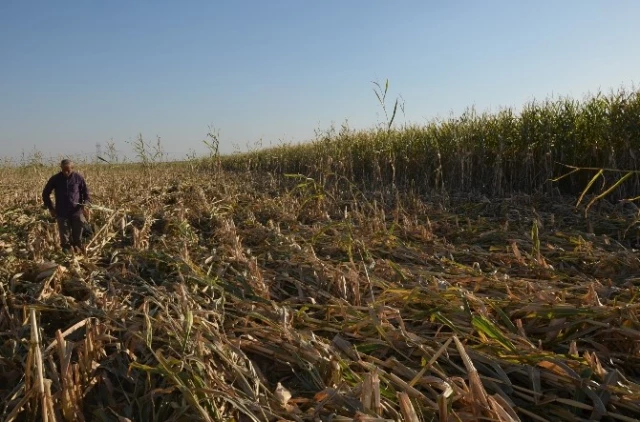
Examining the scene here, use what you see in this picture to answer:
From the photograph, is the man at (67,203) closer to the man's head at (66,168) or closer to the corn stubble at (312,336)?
the man's head at (66,168)

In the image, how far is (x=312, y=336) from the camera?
2143 mm

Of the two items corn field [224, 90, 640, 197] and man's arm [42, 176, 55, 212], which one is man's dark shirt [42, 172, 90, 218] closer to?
man's arm [42, 176, 55, 212]

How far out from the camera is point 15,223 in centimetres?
544

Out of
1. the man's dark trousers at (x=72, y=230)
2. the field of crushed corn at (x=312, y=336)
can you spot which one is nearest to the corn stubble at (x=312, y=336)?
the field of crushed corn at (x=312, y=336)

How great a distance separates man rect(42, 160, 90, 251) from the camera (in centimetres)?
497

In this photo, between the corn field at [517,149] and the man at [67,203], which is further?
the corn field at [517,149]

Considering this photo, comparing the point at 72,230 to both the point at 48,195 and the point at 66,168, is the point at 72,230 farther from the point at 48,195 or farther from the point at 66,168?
the point at 66,168

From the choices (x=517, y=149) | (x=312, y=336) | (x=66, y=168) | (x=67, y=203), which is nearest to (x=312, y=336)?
(x=312, y=336)

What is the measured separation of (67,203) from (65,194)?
115 millimetres

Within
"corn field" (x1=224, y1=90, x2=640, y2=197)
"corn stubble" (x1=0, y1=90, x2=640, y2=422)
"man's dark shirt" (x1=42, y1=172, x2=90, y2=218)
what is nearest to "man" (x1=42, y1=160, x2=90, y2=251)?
"man's dark shirt" (x1=42, y1=172, x2=90, y2=218)

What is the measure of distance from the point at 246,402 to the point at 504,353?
3.60 ft

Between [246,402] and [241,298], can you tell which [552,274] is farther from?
[246,402]

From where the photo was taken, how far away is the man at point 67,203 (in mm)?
4969

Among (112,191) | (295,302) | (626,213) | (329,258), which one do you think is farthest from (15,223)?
(626,213)
